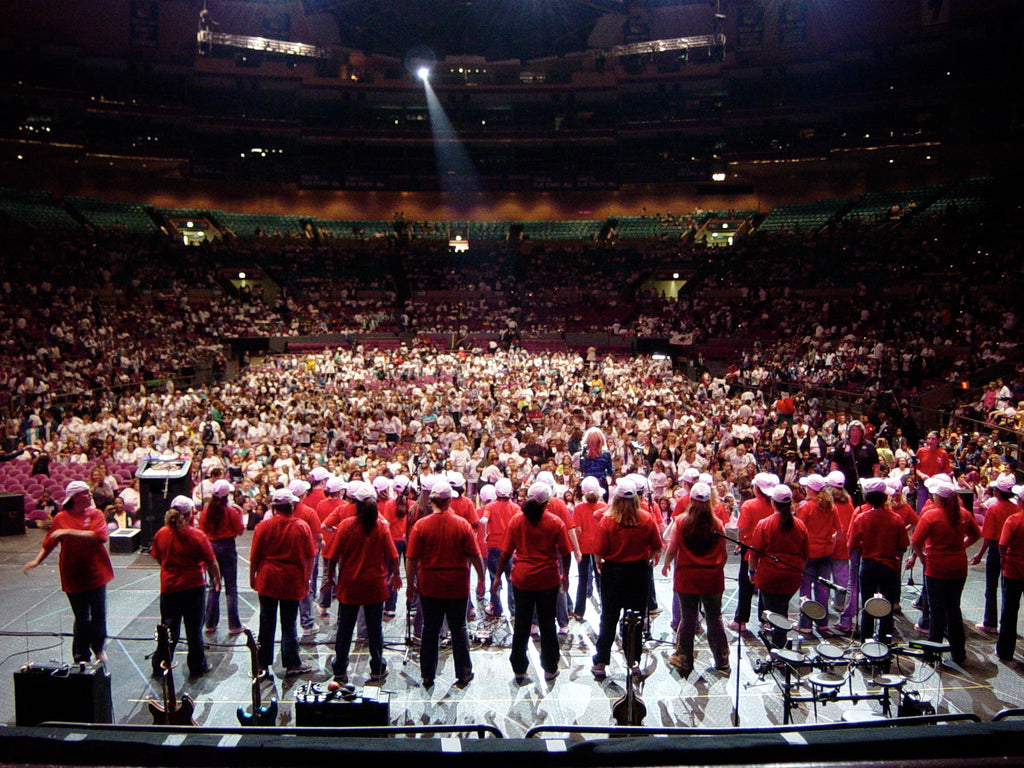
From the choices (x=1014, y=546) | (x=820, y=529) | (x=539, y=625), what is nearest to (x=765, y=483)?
(x=820, y=529)

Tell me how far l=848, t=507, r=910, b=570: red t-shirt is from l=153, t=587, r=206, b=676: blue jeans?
5755mm

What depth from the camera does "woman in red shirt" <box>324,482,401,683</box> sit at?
5.71 metres

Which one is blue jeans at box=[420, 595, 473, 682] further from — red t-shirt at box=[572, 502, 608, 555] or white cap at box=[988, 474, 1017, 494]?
white cap at box=[988, 474, 1017, 494]

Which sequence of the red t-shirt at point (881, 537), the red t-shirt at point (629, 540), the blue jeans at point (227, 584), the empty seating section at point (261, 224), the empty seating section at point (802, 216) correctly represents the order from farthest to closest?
the empty seating section at point (261, 224), the empty seating section at point (802, 216), the blue jeans at point (227, 584), the red t-shirt at point (881, 537), the red t-shirt at point (629, 540)

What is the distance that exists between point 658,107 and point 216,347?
2641cm

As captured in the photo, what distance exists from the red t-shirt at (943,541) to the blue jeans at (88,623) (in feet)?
23.1

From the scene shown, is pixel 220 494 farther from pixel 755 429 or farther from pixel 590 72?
pixel 590 72

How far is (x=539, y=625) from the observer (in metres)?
5.74

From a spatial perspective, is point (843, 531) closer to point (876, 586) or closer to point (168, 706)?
point (876, 586)

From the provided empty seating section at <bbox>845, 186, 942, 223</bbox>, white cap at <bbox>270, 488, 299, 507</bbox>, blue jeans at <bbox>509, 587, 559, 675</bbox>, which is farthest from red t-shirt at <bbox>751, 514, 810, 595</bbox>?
empty seating section at <bbox>845, 186, 942, 223</bbox>

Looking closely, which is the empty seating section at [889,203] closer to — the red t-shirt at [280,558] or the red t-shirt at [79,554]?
the red t-shirt at [280,558]

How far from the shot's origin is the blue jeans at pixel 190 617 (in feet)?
19.1

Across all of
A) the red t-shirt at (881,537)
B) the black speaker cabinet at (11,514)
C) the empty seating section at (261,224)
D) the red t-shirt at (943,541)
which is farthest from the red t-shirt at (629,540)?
the empty seating section at (261,224)

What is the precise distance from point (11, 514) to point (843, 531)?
1119 centimetres
